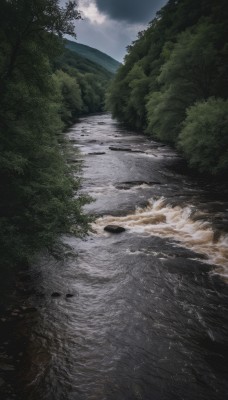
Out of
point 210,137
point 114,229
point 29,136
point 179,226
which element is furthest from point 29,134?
point 210,137

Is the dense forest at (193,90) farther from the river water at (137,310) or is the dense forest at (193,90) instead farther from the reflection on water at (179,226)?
the reflection on water at (179,226)

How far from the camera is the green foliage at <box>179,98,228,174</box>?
72.3ft

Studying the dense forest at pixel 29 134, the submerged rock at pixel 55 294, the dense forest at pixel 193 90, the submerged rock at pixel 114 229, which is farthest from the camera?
the dense forest at pixel 193 90

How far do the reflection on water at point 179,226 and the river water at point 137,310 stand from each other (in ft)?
0.17

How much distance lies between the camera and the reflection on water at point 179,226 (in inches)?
520

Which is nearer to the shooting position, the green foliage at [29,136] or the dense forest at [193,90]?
the green foliage at [29,136]

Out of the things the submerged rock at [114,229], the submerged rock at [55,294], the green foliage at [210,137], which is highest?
the green foliage at [210,137]

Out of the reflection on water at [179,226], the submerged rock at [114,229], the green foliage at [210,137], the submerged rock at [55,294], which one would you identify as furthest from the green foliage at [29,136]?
the green foliage at [210,137]

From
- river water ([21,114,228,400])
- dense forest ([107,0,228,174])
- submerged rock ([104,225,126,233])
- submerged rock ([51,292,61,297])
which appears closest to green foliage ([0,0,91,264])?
submerged rock ([51,292,61,297])

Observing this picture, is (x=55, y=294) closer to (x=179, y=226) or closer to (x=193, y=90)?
(x=179, y=226)

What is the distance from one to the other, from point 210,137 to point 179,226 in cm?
932

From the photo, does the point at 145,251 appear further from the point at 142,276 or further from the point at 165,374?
the point at 165,374

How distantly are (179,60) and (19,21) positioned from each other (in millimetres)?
25619

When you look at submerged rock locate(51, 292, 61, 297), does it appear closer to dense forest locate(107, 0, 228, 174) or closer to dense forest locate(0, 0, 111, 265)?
dense forest locate(0, 0, 111, 265)
